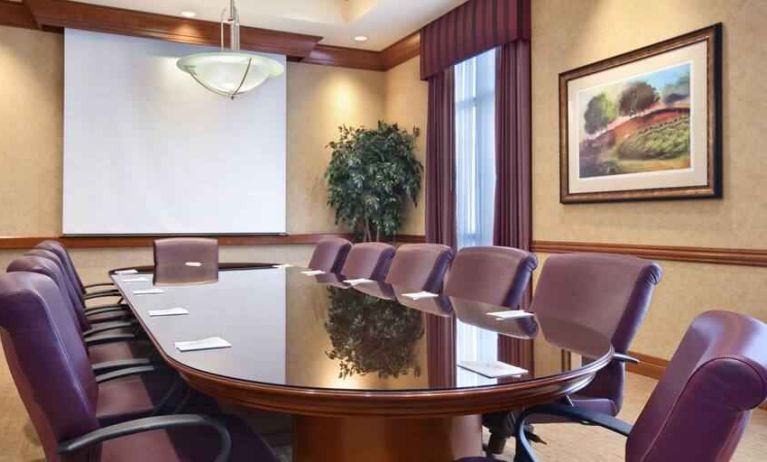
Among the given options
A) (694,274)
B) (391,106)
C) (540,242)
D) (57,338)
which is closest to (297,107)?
(391,106)

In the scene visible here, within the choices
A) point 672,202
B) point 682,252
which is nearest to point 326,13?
point 672,202

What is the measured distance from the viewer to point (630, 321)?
214 cm

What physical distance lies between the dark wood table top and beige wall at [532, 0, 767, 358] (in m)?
1.92

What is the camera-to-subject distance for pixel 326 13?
6578 mm

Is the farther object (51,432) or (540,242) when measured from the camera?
(540,242)

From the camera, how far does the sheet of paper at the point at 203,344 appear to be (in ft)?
5.69

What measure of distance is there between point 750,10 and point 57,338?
388 centimetres

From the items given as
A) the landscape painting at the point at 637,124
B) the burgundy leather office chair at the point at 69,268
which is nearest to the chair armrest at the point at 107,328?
the burgundy leather office chair at the point at 69,268

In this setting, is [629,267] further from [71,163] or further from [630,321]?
[71,163]

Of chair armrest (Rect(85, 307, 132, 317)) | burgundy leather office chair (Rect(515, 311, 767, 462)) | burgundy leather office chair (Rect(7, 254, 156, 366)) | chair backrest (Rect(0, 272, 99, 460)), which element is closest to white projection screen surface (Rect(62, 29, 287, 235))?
chair armrest (Rect(85, 307, 132, 317))

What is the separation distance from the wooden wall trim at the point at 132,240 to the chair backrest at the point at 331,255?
219 cm

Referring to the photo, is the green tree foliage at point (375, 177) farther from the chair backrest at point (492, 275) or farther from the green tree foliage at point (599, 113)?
the chair backrest at point (492, 275)

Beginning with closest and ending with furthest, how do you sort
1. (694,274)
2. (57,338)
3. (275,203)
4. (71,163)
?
(57,338) → (694,274) → (71,163) → (275,203)

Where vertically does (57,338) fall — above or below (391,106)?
below
